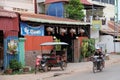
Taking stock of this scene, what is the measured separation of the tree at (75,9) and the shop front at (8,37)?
43.9 ft

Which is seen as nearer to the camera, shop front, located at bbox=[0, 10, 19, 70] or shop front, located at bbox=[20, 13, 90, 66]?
shop front, located at bbox=[0, 10, 19, 70]

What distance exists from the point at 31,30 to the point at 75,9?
36.6ft

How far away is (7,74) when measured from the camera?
21.8m

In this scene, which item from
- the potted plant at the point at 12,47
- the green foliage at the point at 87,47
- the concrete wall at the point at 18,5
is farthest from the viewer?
the concrete wall at the point at 18,5

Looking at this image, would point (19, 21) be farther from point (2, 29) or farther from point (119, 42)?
point (119, 42)

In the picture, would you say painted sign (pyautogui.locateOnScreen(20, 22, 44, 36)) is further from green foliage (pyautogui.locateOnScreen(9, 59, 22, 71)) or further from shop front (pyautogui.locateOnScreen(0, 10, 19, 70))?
green foliage (pyautogui.locateOnScreen(9, 59, 22, 71))

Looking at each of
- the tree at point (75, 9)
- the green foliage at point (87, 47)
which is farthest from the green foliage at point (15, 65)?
the tree at point (75, 9)

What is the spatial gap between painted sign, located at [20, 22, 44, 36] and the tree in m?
9.72

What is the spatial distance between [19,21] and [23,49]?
1.99 metres

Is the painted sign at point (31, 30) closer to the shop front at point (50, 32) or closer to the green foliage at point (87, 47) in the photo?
the shop front at point (50, 32)

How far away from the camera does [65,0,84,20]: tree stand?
3665cm

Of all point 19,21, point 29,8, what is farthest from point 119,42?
point 19,21

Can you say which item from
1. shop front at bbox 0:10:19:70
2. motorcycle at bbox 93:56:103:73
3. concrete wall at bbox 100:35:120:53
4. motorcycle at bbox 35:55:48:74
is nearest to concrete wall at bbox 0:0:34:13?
shop front at bbox 0:10:19:70

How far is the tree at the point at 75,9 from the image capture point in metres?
36.6
